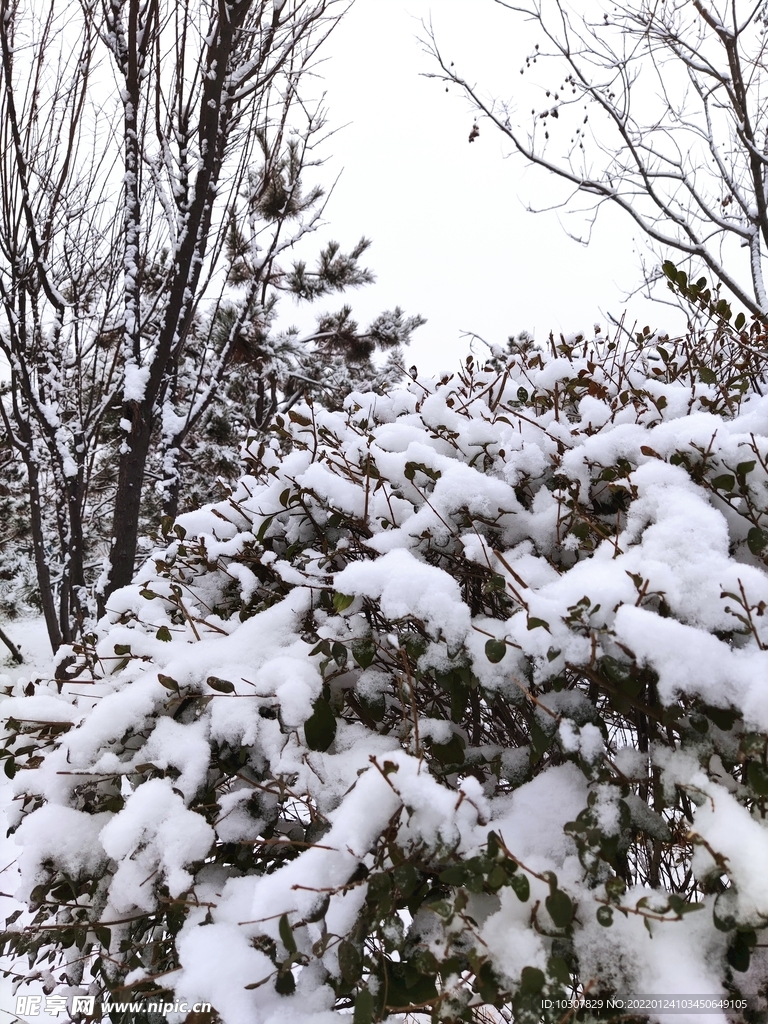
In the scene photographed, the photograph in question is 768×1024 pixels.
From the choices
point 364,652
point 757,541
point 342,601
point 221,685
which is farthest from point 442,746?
point 757,541

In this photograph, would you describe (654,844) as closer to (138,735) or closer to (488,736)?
(488,736)

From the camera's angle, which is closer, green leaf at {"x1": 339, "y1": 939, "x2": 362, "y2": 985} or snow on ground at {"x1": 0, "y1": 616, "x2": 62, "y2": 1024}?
green leaf at {"x1": 339, "y1": 939, "x2": 362, "y2": 985}

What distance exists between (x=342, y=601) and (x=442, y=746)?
1.10 feet

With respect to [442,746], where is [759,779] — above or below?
above

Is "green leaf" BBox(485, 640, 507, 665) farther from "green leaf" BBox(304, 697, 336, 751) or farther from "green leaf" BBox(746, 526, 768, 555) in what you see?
"green leaf" BBox(746, 526, 768, 555)

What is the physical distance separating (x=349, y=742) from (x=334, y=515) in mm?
536

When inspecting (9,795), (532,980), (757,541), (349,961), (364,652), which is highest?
(757,541)

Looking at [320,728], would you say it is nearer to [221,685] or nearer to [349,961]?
[221,685]

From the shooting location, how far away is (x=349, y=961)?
2.87 ft

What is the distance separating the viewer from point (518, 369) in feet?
7.45

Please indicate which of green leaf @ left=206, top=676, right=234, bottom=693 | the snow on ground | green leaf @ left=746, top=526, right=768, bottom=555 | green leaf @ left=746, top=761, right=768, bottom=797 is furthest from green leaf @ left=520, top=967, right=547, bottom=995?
the snow on ground

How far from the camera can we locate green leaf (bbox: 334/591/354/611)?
45.1 inches

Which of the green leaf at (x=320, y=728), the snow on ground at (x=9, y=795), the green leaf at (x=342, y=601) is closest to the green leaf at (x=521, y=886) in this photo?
the green leaf at (x=320, y=728)

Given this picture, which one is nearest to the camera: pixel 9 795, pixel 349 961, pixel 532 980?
pixel 532 980
